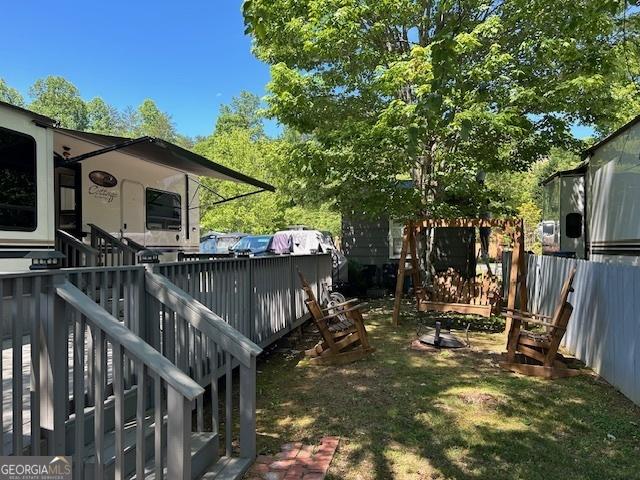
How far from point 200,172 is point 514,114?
17.9 ft

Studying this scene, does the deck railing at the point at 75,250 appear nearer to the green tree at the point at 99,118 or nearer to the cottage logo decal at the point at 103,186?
the cottage logo decal at the point at 103,186

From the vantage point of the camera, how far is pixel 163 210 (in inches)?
365

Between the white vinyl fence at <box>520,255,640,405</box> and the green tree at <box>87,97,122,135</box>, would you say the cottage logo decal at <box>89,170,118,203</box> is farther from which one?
the green tree at <box>87,97,122,135</box>

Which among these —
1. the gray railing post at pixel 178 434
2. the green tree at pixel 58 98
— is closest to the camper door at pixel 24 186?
the gray railing post at pixel 178 434

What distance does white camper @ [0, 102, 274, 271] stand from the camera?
5.19m

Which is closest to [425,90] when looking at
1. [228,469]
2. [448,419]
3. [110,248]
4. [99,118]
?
[448,419]

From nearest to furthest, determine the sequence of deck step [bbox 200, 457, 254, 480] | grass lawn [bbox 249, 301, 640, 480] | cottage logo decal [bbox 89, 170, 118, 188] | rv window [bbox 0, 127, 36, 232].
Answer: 1. deck step [bbox 200, 457, 254, 480]
2. grass lawn [bbox 249, 301, 640, 480]
3. rv window [bbox 0, 127, 36, 232]
4. cottage logo decal [bbox 89, 170, 118, 188]

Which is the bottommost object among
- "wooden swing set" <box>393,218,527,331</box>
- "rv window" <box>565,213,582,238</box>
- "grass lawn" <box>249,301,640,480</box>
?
"grass lawn" <box>249,301,640,480</box>

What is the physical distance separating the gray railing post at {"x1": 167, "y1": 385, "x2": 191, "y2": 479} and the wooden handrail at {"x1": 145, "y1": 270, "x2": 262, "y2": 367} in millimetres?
896

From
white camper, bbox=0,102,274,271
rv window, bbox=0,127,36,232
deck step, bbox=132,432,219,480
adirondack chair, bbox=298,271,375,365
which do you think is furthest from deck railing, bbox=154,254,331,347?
rv window, bbox=0,127,36,232

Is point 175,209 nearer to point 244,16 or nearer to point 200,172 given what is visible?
point 200,172

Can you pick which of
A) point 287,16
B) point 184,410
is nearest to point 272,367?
point 184,410

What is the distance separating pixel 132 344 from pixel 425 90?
5441 mm

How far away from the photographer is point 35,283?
8.18 feet
